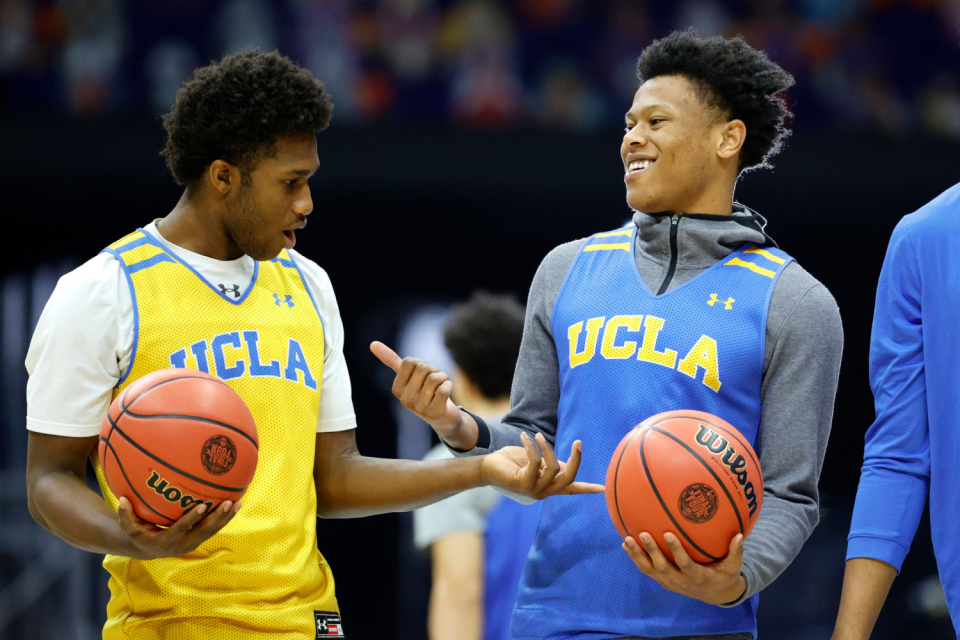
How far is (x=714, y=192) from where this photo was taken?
261 centimetres

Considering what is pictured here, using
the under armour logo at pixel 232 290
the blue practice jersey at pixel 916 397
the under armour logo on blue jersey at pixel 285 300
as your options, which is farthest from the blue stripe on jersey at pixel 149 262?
the blue practice jersey at pixel 916 397

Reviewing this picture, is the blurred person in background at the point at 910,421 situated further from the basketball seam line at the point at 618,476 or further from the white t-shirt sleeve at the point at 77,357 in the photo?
the white t-shirt sleeve at the point at 77,357

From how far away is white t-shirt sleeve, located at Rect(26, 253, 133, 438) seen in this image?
2.39 m

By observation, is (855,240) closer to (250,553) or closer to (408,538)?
(408,538)

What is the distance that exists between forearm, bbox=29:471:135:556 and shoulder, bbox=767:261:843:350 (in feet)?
4.71

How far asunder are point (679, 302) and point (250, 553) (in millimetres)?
1109

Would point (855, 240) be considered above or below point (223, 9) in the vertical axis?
below

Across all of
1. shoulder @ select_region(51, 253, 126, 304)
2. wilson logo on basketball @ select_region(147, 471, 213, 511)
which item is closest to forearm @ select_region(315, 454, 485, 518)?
wilson logo on basketball @ select_region(147, 471, 213, 511)

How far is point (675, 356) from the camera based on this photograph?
2.38m

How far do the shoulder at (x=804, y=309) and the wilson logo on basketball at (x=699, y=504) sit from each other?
462 millimetres

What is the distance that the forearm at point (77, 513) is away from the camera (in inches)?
91.0

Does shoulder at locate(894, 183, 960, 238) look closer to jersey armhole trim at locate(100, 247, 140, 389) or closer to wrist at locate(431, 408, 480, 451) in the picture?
wrist at locate(431, 408, 480, 451)

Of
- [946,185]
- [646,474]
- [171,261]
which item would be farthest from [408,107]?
[646,474]

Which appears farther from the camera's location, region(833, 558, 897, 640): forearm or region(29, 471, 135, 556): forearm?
region(29, 471, 135, 556): forearm
